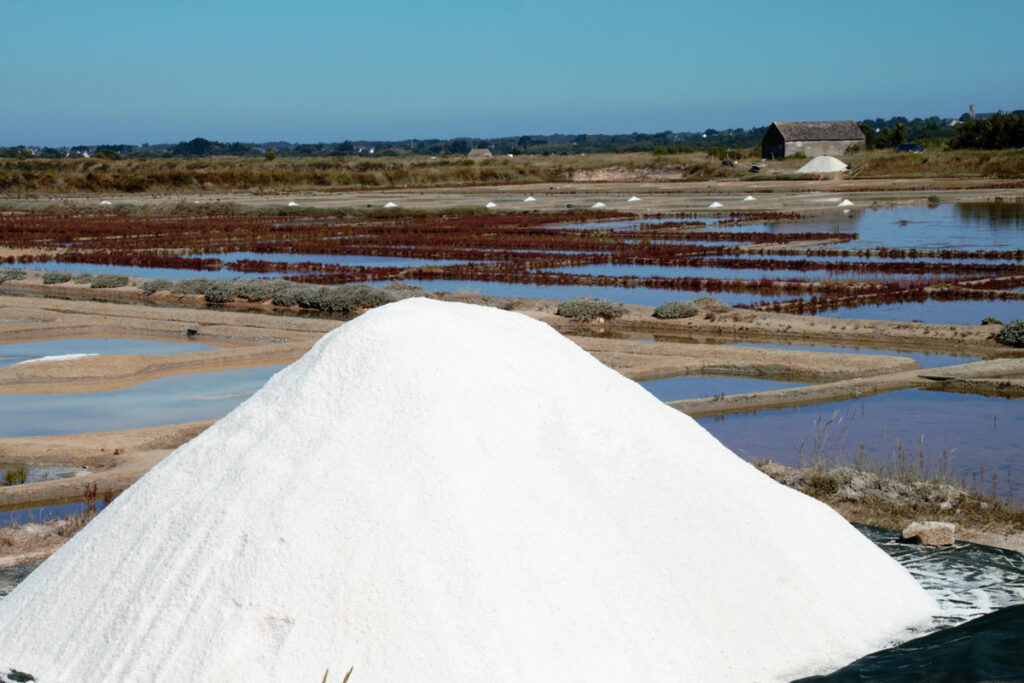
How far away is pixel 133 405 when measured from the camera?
11812 millimetres

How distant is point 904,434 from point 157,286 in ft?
53.5

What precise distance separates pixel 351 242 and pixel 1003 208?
21.3 m

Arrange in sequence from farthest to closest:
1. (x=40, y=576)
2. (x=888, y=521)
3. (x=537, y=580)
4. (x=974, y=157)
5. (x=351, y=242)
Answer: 1. (x=974, y=157)
2. (x=351, y=242)
3. (x=888, y=521)
4. (x=40, y=576)
5. (x=537, y=580)

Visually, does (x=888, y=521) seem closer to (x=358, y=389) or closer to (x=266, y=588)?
(x=358, y=389)

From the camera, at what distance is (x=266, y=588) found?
4.12 m

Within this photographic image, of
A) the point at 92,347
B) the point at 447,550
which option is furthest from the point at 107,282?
the point at 447,550

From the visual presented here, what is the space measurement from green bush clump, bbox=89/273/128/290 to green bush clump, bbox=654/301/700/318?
11.9 metres

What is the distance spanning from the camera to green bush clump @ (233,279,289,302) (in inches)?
798

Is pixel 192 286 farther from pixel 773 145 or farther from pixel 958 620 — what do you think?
pixel 773 145

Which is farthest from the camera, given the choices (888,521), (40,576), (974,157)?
(974,157)

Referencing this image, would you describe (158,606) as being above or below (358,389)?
below

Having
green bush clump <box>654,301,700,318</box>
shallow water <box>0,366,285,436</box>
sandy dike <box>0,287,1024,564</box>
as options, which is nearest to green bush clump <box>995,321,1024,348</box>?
sandy dike <box>0,287,1024,564</box>

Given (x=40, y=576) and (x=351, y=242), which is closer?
(x=40, y=576)

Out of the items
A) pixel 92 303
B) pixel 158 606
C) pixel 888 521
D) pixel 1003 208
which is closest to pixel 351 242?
pixel 92 303
